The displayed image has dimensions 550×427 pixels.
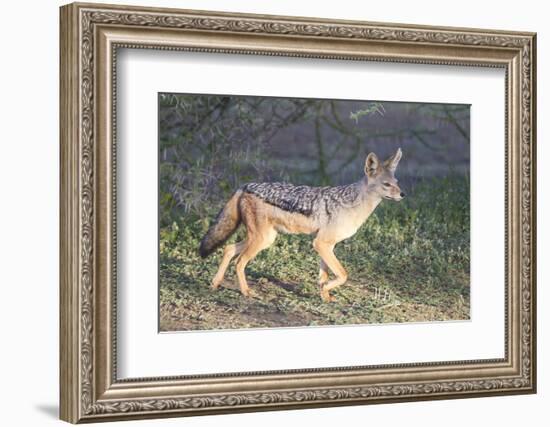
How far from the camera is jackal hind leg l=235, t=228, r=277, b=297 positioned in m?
5.46

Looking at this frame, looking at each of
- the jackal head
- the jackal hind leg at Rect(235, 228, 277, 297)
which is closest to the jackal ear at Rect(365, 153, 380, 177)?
the jackal head

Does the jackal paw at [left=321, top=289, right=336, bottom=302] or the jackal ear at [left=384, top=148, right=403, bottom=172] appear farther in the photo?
the jackal ear at [left=384, top=148, right=403, bottom=172]

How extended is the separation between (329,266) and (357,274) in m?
0.14

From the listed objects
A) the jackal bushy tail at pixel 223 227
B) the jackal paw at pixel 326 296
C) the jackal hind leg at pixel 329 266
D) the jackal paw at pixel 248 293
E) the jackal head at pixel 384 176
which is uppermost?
the jackal head at pixel 384 176

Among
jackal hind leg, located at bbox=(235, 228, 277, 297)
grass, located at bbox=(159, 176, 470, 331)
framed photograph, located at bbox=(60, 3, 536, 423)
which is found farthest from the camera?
jackal hind leg, located at bbox=(235, 228, 277, 297)

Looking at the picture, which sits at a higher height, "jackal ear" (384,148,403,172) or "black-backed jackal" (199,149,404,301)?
"jackal ear" (384,148,403,172)

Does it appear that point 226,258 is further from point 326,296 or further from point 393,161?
point 393,161

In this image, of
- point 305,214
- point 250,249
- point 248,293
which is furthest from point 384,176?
point 248,293

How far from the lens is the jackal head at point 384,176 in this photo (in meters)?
5.67

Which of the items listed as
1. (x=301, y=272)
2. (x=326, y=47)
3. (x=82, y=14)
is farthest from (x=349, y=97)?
(x=82, y=14)

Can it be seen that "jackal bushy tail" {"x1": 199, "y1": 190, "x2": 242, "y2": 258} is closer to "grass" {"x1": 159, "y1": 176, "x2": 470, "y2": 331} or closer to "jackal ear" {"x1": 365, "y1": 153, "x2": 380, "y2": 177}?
"grass" {"x1": 159, "y1": 176, "x2": 470, "y2": 331}

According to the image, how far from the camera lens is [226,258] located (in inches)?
214

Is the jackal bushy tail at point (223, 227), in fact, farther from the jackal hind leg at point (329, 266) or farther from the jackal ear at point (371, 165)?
the jackal ear at point (371, 165)

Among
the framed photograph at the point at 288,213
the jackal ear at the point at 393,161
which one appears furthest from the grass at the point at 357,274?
the jackal ear at the point at 393,161
